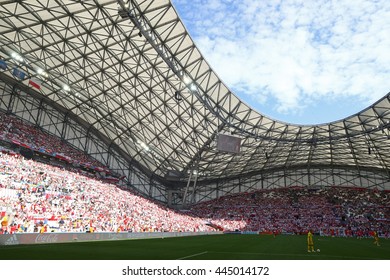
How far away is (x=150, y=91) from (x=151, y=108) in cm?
378

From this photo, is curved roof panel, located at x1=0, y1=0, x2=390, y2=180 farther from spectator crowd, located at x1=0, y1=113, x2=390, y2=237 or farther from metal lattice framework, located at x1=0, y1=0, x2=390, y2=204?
spectator crowd, located at x1=0, y1=113, x2=390, y2=237

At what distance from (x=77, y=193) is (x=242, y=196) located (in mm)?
43642

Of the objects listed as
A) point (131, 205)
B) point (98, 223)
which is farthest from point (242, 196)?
point (98, 223)

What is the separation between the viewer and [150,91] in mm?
38969

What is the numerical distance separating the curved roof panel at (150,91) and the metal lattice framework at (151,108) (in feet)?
0.46

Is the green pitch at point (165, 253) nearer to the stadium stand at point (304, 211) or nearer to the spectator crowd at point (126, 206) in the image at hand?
the spectator crowd at point (126, 206)

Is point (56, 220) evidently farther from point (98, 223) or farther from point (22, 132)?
point (22, 132)

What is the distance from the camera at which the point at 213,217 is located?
61969mm

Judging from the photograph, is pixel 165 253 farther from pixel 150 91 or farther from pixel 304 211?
pixel 304 211

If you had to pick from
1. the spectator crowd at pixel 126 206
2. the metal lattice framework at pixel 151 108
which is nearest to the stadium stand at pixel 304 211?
the spectator crowd at pixel 126 206

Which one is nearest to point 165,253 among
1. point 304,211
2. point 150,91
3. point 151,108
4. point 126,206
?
point 126,206

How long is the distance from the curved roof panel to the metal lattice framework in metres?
0.14

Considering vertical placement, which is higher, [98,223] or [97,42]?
[97,42]

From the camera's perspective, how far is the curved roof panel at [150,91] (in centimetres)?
2788
